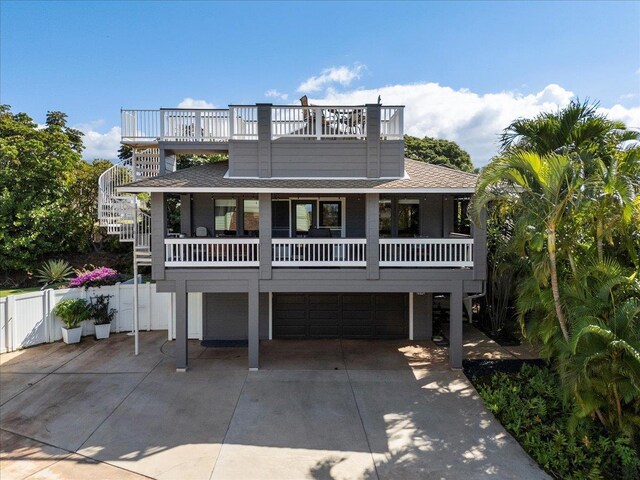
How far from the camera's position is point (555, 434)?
20.9ft

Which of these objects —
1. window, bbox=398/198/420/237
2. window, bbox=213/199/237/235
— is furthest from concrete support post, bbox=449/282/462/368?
window, bbox=213/199/237/235

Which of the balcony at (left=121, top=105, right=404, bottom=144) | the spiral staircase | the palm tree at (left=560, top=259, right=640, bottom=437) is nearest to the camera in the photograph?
the palm tree at (left=560, top=259, right=640, bottom=437)

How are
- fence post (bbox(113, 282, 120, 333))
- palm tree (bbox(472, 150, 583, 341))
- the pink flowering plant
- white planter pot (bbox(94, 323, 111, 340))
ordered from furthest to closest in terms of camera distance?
fence post (bbox(113, 282, 120, 333)) < the pink flowering plant < white planter pot (bbox(94, 323, 111, 340)) < palm tree (bbox(472, 150, 583, 341))

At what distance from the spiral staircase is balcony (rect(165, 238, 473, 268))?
1.99 metres

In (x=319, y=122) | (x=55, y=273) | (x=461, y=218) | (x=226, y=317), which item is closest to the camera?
(x=319, y=122)

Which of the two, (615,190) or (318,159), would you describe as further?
(318,159)

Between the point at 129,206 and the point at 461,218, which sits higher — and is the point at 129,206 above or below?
above

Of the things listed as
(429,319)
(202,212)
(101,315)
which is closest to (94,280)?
(101,315)

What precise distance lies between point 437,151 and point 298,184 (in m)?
25.3

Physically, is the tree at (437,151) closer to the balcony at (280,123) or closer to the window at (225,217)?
the balcony at (280,123)

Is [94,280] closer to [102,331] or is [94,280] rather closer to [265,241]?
[102,331]

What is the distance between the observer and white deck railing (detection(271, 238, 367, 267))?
9.42 m

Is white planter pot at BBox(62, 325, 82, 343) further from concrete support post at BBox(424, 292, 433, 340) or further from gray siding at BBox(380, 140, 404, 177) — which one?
concrete support post at BBox(424, 292, 433, 340)

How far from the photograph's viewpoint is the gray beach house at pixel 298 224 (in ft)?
30.7
